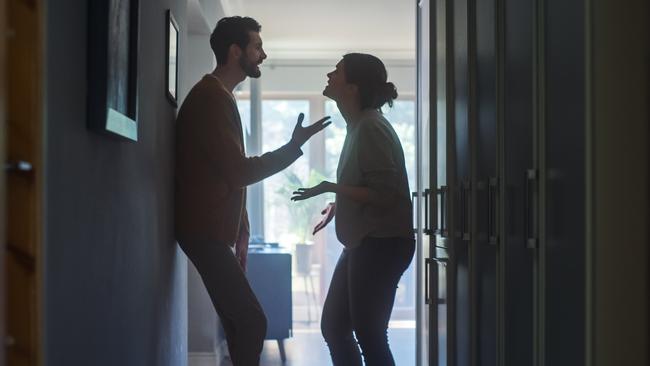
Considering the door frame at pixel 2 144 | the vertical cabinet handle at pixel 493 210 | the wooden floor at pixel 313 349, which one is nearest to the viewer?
the door frame at pixel 2 144

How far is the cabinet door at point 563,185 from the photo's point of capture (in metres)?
1.23

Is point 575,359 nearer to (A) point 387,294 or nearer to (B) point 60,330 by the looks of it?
(B) point 60,330

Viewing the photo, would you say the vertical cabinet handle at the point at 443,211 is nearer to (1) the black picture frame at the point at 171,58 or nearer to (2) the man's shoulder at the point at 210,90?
(2) the man's shoulder at the point at 210,90

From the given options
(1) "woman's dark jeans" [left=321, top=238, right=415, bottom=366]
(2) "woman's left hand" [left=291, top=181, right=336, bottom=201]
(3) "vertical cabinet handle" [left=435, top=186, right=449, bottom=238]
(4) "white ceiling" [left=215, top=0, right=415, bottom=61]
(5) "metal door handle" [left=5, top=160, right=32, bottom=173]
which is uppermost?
(4) "white ceiling" [left=215, top=0, right=415, bottom=61]

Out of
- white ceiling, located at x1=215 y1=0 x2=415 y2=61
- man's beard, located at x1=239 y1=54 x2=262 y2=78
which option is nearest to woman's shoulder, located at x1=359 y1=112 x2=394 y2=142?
man's beard, located at x1=239 y1=54 x2=262 y2=78

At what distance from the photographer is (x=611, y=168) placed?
45.3 inches

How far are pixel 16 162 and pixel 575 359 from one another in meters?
0.92

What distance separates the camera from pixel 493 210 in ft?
6.13

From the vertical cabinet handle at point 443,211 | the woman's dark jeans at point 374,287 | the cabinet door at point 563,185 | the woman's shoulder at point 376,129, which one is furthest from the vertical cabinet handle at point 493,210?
the woman's shoulder at point 376,129

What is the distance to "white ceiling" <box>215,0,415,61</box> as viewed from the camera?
229 inches

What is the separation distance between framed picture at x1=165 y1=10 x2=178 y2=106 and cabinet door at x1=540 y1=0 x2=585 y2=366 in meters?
1.58

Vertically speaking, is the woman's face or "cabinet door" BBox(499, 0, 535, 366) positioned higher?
the woman's face

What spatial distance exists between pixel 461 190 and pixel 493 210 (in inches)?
12.4

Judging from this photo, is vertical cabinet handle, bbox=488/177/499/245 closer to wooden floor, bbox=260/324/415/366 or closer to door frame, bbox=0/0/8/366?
door frame, bbox=0/0/8/366
